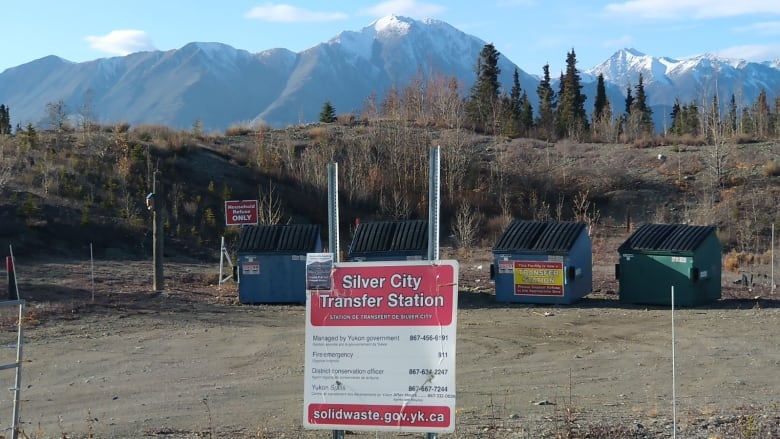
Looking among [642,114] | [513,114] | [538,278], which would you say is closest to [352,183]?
[538,278]

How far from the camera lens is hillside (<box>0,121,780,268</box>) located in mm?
36594

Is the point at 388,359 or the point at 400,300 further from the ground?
the point at 400,300

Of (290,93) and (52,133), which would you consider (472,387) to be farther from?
(290,93)

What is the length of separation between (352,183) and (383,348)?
1619 inches

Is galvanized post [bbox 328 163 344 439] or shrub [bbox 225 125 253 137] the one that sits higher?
shrub [bbox 225 125 253 137]

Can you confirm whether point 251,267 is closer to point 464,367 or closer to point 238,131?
point 464,367

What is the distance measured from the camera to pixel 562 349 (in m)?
15.0

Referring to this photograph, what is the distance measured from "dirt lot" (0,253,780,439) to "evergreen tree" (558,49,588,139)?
171 feet

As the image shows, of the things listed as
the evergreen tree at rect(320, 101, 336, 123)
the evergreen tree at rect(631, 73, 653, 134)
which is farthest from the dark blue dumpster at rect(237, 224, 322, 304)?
the evergreen tree at rect(631, 73, 653, 134)

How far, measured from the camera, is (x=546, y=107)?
81.2 metres

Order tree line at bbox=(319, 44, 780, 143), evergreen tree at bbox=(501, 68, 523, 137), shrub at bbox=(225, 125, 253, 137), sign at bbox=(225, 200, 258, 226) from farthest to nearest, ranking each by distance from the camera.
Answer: evergreen tree at bbox=(501, 68, 523, 137), tree line at bbox=(319, 44, 780, 143), shrub at bbox=(225, 125, 253, 137), sign at bbox=(225, 200, 258, 226)

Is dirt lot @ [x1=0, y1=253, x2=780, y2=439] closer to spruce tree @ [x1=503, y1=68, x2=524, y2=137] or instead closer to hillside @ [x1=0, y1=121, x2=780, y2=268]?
hillside @ [x1=0, y1=121, x2=780, y2=268]

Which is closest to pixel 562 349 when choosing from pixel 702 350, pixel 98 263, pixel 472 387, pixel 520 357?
pixel 520 357

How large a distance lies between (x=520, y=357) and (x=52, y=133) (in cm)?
3887
